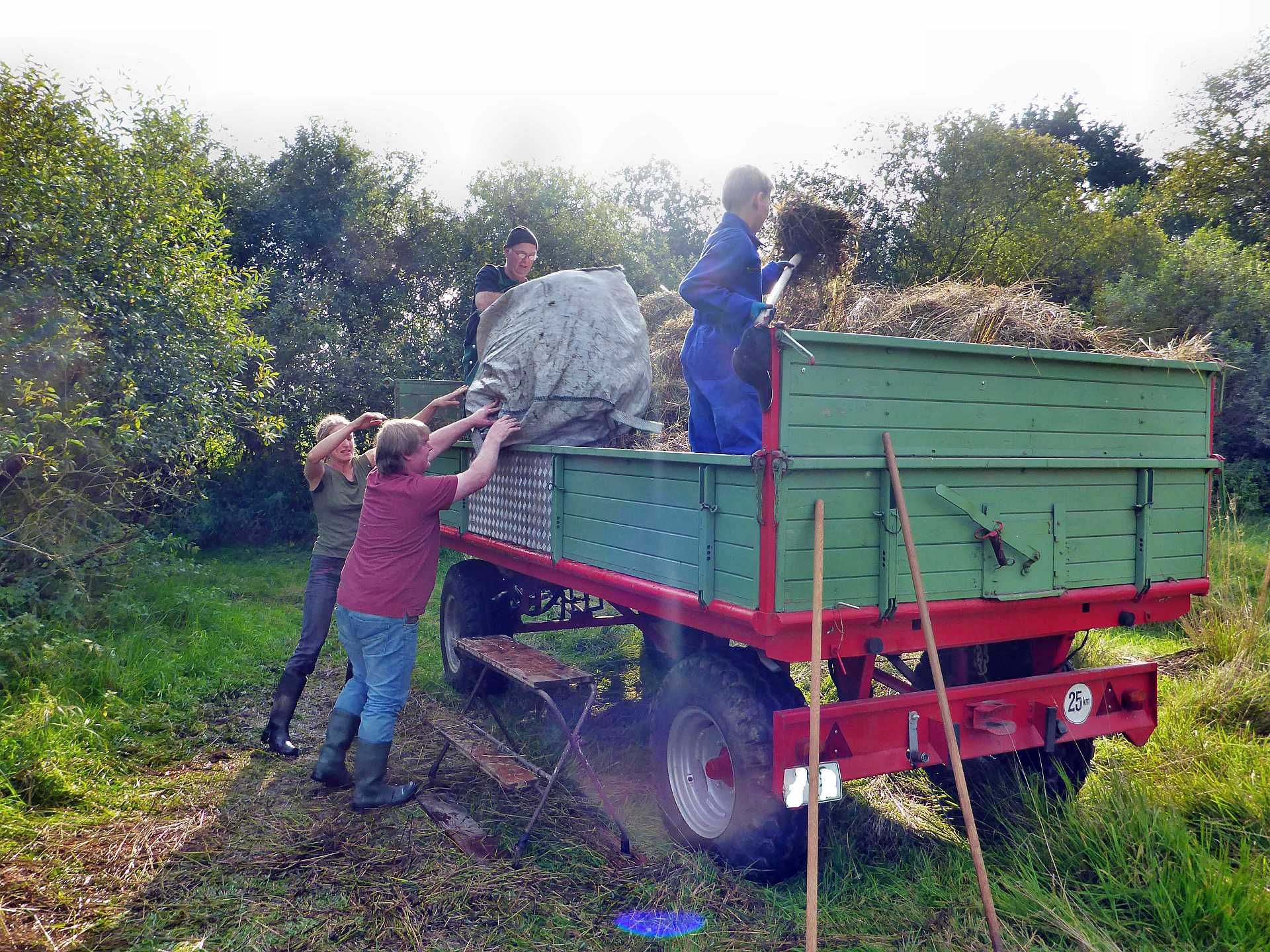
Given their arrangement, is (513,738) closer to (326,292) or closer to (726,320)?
(726,320)

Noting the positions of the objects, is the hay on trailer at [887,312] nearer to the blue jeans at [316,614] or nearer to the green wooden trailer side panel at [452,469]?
the green wooden trailer side panel at [452,469]

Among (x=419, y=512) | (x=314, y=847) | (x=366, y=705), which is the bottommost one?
(x=314, y=847)

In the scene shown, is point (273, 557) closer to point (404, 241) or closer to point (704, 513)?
point (404, 241)

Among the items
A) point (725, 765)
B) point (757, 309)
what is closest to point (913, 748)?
point (725, 765)

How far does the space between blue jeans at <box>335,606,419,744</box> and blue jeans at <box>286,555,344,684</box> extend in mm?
767

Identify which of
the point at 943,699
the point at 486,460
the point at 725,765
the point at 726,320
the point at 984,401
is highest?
the point at 726,320

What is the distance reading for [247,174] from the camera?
14.6 m

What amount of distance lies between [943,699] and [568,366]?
8.84 ft

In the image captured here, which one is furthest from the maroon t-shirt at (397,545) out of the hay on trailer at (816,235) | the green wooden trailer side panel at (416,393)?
the green wooden trailer side panel at (416,393)

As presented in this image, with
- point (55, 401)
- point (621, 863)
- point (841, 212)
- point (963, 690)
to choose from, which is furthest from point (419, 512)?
point (55, 401)

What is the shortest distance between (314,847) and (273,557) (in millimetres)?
9648

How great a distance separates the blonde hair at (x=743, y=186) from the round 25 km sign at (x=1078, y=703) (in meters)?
2.54

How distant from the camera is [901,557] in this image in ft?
10.2

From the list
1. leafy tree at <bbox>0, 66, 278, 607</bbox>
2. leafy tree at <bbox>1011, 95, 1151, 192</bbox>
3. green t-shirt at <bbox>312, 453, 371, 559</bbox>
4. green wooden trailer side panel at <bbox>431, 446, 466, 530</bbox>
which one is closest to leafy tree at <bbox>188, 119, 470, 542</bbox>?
leafy tree at <bbox>0, 66, 278, 607</bbox>
